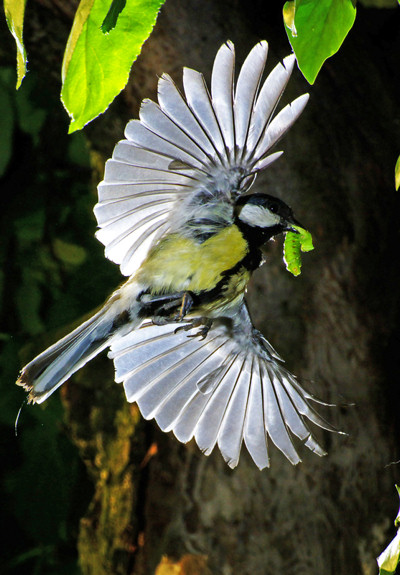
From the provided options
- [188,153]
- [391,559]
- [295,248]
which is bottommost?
[391,559]

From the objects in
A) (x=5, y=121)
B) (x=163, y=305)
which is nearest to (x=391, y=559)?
(x=163, y=305)

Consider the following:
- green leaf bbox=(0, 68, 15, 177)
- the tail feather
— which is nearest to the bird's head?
the tail feather

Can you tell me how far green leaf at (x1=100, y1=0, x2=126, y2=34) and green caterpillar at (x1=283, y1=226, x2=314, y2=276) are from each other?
1.46 feet

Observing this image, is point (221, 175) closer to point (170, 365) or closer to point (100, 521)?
point (170, 365)

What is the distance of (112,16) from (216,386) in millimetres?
1089

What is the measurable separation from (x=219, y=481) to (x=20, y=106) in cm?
138

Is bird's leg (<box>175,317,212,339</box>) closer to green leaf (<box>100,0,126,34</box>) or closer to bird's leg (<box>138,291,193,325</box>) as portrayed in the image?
bird's leg (<box>138,291,193,325</box>)

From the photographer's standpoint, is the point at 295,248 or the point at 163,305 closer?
the point at 295,248

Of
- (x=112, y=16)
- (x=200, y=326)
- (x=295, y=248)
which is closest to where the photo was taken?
(x=112, y=16)

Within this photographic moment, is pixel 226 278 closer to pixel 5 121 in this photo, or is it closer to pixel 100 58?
pixel 100 58

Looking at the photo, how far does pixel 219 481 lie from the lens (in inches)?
57.2

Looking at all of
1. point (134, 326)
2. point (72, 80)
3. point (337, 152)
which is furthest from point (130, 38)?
point (337, 152)

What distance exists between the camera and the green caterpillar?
0.88 meters

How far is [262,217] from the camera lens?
1.19 meters
